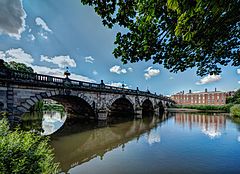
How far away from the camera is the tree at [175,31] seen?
283 cm

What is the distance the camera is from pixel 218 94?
211 ft

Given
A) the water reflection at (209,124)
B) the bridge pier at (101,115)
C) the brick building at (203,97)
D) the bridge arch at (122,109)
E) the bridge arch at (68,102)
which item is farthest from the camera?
the brick building at (203,97)

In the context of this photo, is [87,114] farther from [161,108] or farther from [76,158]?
[161,108]

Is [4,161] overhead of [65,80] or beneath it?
beneath

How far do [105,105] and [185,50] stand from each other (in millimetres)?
17022

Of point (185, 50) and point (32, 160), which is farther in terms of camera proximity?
point (185, 50)

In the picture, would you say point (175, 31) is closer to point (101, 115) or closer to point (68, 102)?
point (101, 115)

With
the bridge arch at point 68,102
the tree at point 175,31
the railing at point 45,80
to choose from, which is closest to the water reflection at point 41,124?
the bridge arch at point 68,102

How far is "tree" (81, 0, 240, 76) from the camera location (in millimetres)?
2832

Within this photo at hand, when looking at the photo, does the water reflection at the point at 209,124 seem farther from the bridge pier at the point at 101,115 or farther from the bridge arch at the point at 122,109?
the bridge pier at the point at 101,115

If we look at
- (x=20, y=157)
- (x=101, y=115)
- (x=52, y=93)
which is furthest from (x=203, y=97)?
(x=20, y=157)

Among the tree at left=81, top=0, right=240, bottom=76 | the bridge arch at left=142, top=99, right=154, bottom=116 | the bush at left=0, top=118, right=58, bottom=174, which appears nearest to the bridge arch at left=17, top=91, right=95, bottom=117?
the bush at left=0, top=118, right=58, bottom=174

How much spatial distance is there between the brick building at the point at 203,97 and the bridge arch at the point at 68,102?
64.6 metres

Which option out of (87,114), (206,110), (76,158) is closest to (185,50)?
→ (76,158)
